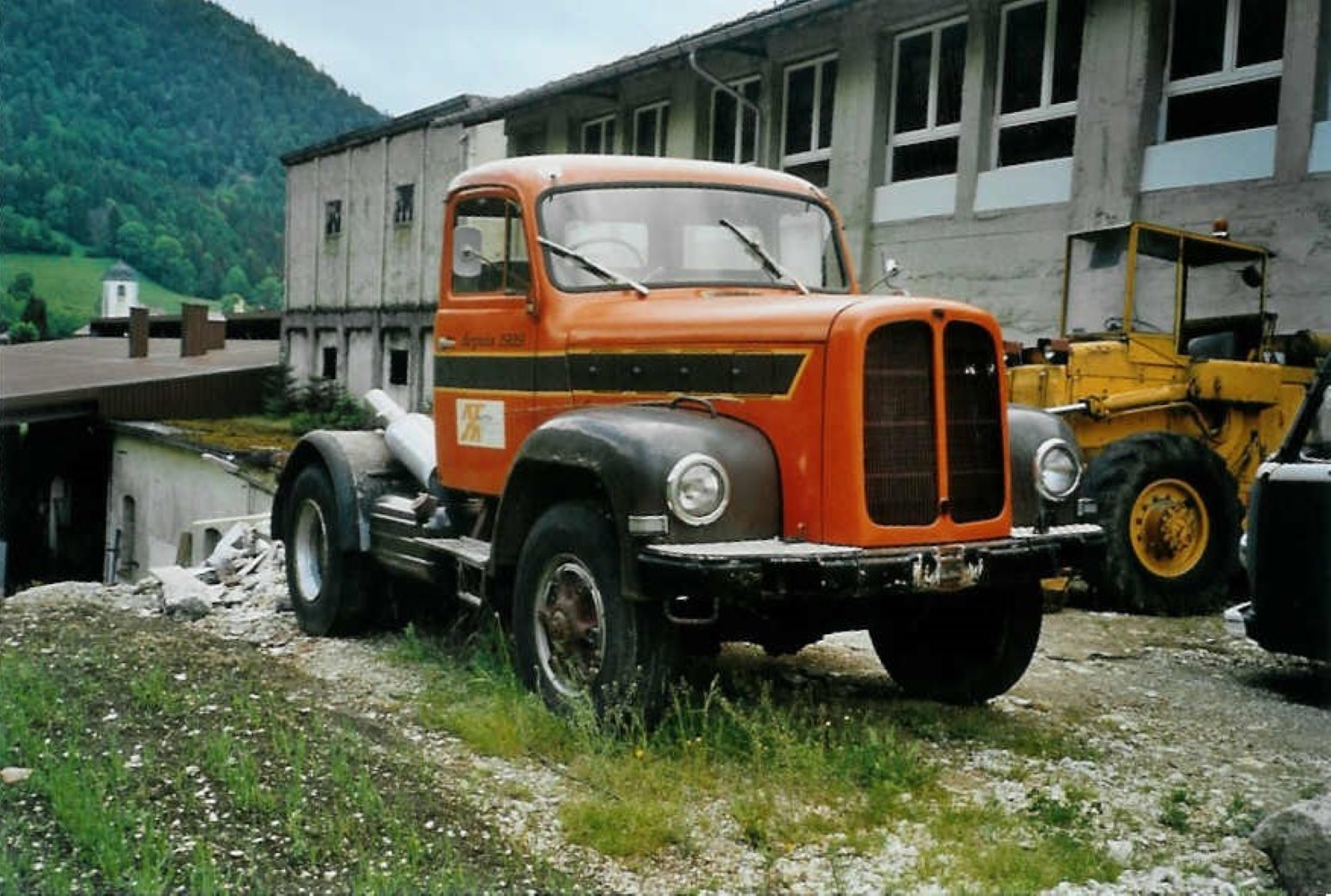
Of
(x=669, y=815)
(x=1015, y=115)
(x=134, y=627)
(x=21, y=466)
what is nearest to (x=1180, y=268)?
(x=1015, y=115)

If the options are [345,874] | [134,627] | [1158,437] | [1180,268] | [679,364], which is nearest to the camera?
[345,874]

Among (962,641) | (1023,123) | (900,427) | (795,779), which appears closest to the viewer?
(795,779)

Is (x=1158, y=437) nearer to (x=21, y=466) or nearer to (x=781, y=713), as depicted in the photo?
(x=781, y=713)

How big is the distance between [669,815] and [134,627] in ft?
16.4

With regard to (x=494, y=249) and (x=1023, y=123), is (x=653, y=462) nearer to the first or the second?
(x=494, y=249)

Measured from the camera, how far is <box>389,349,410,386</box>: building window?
25125 millimetres

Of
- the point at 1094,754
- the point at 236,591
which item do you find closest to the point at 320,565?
the point at 236,591

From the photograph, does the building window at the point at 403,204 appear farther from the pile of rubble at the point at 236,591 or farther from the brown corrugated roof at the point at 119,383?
the pile of rubble at the point at 236,591

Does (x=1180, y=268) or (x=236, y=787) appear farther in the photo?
(x=1180, y=268)

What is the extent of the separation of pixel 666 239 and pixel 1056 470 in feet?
6.91

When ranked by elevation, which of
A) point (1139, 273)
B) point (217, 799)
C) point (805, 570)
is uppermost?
point (1139, 273)

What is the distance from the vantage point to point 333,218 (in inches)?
1130

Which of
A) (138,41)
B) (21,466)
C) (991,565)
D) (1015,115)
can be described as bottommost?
(21,466)

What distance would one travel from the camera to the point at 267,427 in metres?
26.2
